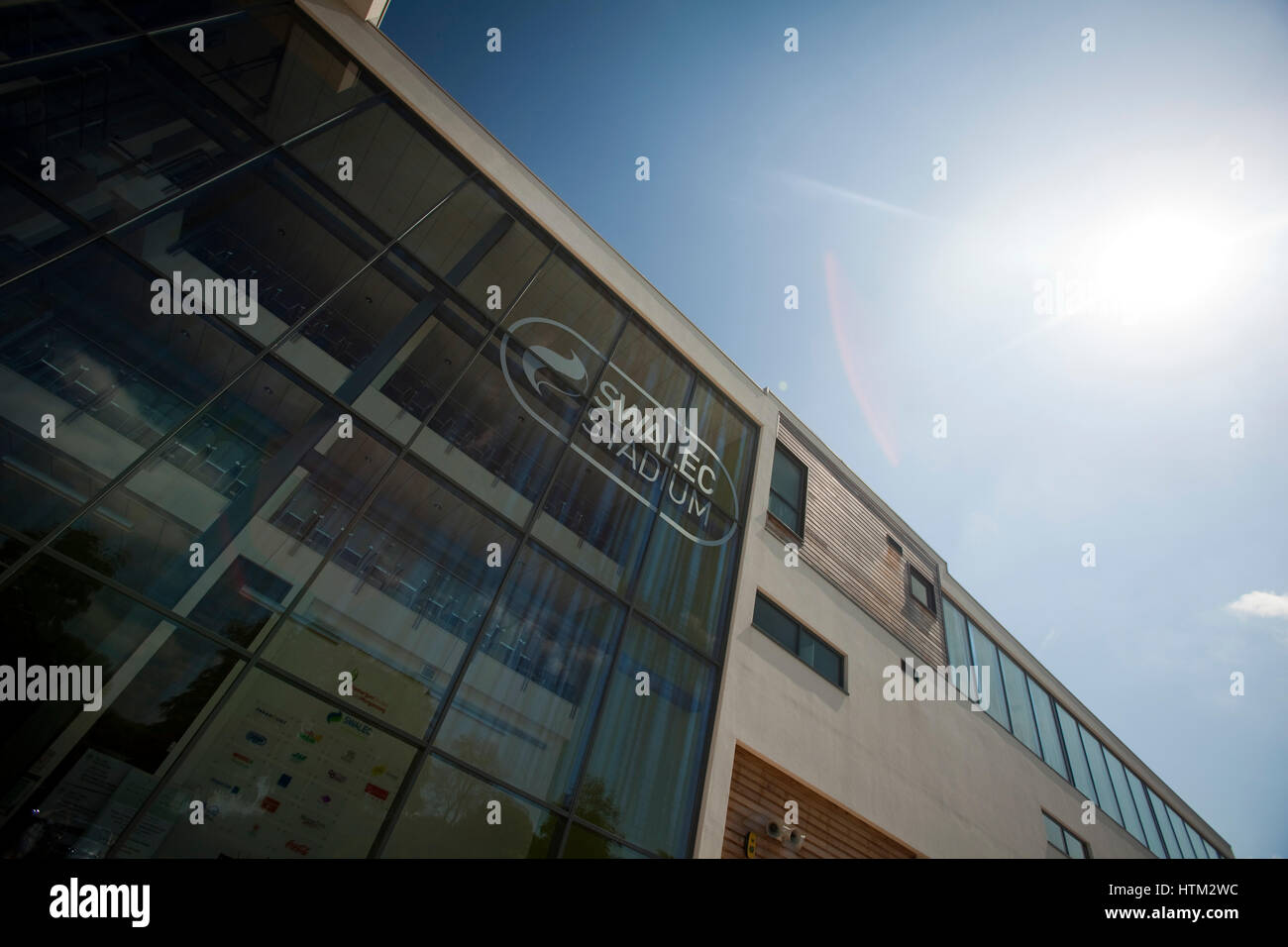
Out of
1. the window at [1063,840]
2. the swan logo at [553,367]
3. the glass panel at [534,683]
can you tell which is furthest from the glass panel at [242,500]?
the window at [1063,840]

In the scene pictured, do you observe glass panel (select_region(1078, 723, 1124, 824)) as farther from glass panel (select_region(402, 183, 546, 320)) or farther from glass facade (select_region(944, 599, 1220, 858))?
glass panel (select_region(402, 183, 546, 320))

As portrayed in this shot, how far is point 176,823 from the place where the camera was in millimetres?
4211

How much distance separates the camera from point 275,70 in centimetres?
Answer: 710

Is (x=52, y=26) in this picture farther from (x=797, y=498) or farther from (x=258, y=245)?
(x=797, y=498)

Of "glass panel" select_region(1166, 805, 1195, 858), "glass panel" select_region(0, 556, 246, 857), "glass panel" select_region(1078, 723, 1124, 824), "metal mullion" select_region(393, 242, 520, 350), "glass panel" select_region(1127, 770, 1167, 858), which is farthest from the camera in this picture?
"glass panel" select_region(1166, 805, 1195, 858)

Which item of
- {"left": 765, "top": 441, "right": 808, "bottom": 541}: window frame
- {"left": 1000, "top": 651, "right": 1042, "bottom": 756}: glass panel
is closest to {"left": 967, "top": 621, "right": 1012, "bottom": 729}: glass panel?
{"left": 1000, "top": 651, "right": 1042, "bottom": 756}: glass panel

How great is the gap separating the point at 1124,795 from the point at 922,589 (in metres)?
10.7

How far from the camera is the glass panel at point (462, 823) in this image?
5246 millimetres

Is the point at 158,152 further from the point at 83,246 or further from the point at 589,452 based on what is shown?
the point at 589,452

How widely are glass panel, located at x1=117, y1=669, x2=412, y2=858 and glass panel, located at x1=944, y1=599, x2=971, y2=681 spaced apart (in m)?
12.6

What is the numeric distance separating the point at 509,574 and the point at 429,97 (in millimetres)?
6681

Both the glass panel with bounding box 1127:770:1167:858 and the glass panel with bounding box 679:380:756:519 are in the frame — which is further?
the glass panel with bounding box 1127:770:1167:858

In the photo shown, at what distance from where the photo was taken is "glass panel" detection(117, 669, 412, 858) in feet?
14.0
